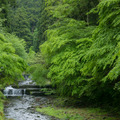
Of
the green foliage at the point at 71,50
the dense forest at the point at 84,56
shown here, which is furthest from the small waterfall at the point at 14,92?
A: the green foliage at the point at 71,50

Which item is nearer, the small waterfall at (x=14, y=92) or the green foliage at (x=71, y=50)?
the green foliage at (x=71, y=50)

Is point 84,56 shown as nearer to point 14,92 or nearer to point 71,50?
point 71,50

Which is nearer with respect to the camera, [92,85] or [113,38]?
[113,38]

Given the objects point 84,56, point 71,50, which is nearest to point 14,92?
point 71,50

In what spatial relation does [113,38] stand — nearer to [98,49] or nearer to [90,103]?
[98,49]

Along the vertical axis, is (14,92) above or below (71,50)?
below

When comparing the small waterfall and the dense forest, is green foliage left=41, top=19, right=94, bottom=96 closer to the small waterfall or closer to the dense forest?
the dense forest

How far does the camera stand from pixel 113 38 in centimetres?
612

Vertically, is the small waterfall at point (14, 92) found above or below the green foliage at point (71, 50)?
below

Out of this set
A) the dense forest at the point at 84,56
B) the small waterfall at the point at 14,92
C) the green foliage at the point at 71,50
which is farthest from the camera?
the small waterfall at the point at 14,92

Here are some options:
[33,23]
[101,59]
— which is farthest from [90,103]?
[33,23]

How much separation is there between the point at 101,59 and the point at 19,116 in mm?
7171

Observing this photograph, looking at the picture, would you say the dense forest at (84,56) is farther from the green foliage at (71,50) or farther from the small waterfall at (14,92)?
the small waterfall at (14,92)

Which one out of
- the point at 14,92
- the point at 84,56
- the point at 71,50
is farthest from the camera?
the point at 14,92
